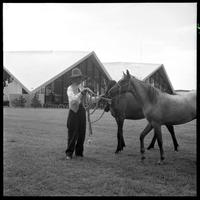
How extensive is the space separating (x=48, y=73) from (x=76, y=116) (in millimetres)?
28385

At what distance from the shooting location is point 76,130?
7.45 meters

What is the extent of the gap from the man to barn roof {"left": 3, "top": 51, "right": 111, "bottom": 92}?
969 inches

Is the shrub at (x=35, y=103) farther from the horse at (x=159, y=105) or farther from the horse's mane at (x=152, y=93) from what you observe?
the horse's mane at (x=152, y=93)

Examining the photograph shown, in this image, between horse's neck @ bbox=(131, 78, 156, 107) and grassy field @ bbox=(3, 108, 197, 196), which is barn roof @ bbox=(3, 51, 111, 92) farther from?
horse's neck @ bbox=(131, 78, 156, 107)

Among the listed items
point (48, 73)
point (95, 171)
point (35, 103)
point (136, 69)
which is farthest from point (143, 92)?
point (136, 69)

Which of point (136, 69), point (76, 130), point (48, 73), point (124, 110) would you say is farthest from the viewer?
point (136, 69)

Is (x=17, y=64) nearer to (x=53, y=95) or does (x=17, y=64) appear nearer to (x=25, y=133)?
(x=53, y=95)

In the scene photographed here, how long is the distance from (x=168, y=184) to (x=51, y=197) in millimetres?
1989

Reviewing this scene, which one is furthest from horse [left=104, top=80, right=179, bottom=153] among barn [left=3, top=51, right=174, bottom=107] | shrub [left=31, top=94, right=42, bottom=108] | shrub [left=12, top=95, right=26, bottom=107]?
shrub [left=12, top=95, right=26, bottom=107]

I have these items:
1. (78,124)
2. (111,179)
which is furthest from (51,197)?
(78,124)

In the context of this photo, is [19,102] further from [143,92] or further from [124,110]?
[143,92]

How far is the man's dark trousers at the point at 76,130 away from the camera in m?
7.43

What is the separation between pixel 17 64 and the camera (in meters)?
39.1

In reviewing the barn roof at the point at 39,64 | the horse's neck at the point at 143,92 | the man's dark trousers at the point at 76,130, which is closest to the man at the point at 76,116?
the man's dark trousers at the point at 76,130
